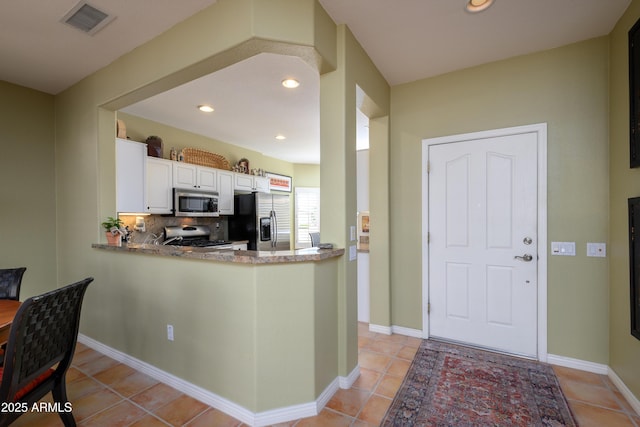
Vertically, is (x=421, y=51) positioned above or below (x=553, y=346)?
above

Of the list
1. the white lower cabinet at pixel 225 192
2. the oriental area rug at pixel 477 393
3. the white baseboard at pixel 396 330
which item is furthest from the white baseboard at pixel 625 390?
the white lower cabinet at pixel 225 192

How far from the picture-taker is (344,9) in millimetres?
2041

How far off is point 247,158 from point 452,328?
4.60 meters

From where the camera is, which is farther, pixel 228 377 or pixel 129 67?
pixel 129 67

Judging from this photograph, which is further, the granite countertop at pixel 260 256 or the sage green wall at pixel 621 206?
the sage green wall at pixel 621 206

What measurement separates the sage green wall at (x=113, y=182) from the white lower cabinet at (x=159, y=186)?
31.5 inches

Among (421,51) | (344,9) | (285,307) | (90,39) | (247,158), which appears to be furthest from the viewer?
(247,158)

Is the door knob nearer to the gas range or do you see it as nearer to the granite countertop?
the granite countertop

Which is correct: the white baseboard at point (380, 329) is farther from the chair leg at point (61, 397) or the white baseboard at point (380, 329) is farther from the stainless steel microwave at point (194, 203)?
the stainless steel microwave at point (194, 203)

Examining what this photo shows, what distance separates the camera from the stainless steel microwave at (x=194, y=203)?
4.16 m

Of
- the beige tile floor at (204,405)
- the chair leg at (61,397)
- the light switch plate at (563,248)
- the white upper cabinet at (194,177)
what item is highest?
the white upper cabinet at (194,177)

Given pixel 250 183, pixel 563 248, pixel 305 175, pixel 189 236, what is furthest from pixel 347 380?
pixel 305 175

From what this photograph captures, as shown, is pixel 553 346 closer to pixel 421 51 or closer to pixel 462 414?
pixel 462 414

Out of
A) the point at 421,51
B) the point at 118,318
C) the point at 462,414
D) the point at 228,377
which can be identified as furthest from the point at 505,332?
the point at 118,318
